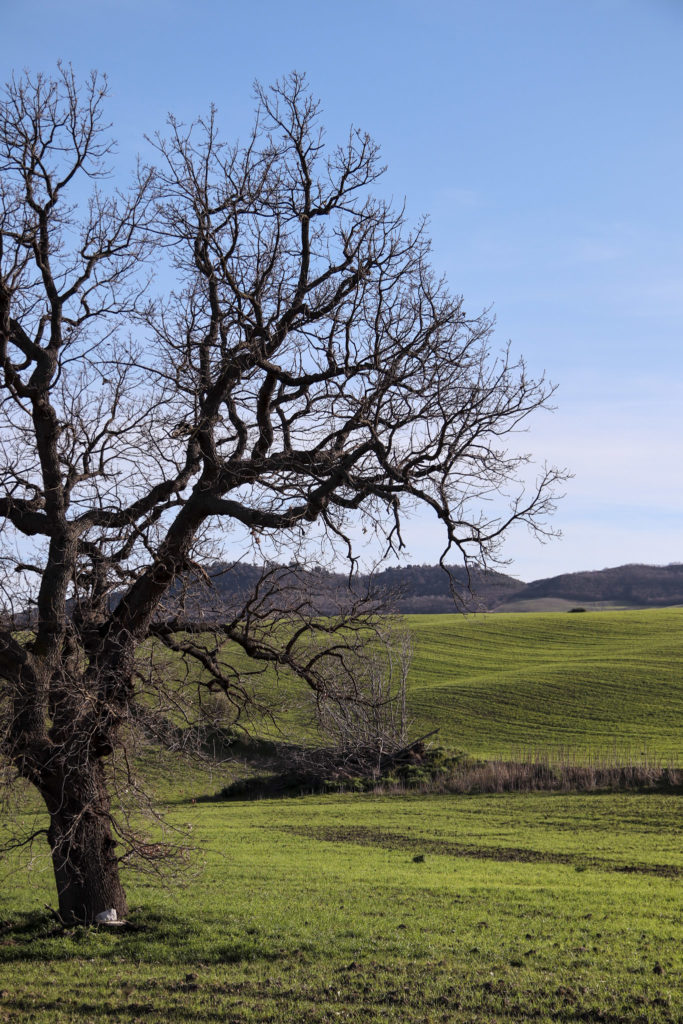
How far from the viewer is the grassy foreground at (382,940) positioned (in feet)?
30.2

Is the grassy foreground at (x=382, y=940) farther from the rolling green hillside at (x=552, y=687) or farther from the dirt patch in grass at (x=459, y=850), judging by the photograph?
the rolling green hillside at (x=552, y=687)

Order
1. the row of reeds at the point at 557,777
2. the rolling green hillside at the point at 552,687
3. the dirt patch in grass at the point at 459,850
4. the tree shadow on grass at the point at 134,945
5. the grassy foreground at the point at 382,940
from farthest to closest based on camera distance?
1. the rolling green hillside at the point at 552,687
2. the row of reeds at the point at 557,777
3. the dirt patch in grass at the point at 459,850
4. the tree shadow on grass at the point at 134,945
5. the grassy foreground at the point at 382,940

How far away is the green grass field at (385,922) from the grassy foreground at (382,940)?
0.04 meters

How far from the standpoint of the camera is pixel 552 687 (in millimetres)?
50188

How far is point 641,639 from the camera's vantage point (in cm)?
6762

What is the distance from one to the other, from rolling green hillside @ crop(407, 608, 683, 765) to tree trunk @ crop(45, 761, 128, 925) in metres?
25.4

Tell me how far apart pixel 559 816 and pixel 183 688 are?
54.9ft

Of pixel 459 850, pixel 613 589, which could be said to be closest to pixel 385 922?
pixel 459 850

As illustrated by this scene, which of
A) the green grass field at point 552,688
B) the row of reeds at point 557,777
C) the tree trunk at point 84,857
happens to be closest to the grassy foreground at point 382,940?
the tree trunk at point 84,857

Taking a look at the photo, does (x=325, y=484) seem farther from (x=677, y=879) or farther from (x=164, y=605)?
(x=677, y=879)

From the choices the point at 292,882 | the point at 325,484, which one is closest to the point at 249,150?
the point at 325,484

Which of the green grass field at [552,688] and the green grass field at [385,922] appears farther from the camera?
the green grass field at [552,688]

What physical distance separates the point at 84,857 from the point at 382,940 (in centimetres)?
392

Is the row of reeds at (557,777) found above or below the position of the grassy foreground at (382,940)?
below
